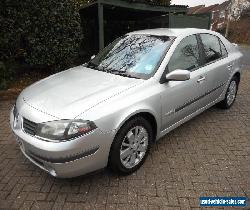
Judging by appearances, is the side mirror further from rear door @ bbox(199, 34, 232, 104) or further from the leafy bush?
the leafy bush

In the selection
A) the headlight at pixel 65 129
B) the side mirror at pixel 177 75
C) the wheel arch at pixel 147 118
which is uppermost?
the side mirror at pixel 177 75

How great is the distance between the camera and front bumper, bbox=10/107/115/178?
2.78 metres

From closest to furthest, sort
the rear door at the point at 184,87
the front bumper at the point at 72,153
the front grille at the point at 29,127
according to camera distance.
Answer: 1. the front bumper at the point at 72,153
2. the front grille at the point at 29,127
3. the rear door at the point at 184,87

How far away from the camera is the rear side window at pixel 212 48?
180 inches

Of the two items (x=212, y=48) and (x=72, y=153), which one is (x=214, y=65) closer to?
(x=212, y=48)

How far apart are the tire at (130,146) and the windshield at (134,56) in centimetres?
68

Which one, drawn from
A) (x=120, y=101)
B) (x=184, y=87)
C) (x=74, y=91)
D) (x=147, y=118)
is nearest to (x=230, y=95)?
(x=184, y=87)

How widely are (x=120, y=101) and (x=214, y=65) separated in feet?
7.32

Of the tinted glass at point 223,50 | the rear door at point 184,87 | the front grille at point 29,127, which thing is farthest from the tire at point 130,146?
the tinted glass at point 223,50

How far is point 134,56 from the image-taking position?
13.1ft

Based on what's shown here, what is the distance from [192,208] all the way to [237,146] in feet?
5.47

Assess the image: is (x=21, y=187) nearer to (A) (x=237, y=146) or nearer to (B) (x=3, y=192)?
(B) (x=3, y=192)

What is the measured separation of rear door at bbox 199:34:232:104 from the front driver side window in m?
0.22

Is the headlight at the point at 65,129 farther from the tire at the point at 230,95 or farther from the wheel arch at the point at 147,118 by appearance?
the tire at the point at 230,95
